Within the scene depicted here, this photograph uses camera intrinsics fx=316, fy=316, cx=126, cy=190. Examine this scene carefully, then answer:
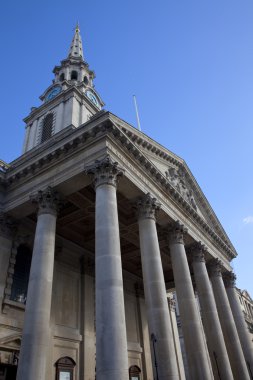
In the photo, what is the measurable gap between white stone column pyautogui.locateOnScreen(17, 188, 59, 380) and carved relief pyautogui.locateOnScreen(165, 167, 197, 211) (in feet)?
31.9

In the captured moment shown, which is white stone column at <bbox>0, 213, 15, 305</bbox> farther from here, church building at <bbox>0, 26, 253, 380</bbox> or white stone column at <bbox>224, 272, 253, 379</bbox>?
white stone column at <bbox>224, 272, 253, 379</bbox>

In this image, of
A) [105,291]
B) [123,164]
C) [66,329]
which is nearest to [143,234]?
[123,164]

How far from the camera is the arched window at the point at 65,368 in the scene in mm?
18109

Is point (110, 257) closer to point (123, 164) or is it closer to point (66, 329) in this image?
point (123, 164)

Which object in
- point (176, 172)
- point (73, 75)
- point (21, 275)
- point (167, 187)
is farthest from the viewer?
point (73, 75)

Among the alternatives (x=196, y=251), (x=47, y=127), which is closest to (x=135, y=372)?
(x=196, y=251)

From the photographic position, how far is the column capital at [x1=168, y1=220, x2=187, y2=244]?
20.2m

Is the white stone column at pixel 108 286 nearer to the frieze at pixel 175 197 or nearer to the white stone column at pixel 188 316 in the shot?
the frieze at pixel 175 197

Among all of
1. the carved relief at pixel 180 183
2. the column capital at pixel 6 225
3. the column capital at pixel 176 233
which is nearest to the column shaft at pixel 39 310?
the column capital at pixel 6 225

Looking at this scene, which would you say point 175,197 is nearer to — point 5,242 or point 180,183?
point 180,183

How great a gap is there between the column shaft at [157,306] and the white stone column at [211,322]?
7.21 meters

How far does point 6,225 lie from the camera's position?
18500 millimetres

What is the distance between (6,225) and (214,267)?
16961 millimetres

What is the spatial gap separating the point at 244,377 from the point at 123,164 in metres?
17.0
